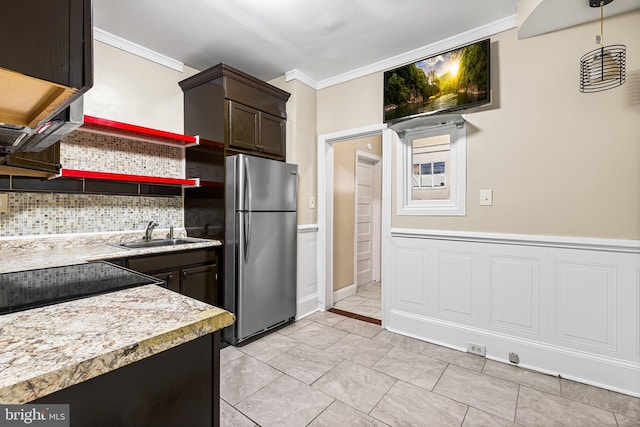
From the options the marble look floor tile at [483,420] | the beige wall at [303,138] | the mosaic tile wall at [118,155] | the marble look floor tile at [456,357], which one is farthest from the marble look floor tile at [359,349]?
the mosaic tile wall at [118,155]

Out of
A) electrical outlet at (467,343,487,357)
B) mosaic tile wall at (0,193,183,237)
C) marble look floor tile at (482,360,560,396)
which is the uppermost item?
mosaic tile wall at (0,193,183,237)

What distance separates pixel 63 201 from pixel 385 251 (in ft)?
9.04

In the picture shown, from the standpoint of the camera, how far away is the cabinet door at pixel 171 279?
2.35m

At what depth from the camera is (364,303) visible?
12.9ft

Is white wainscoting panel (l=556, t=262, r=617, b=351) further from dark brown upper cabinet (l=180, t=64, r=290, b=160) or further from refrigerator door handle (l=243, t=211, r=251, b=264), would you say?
dark brown upper cabinet (l=180, t=64, r=290, b=160)

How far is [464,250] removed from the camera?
8.54 feet

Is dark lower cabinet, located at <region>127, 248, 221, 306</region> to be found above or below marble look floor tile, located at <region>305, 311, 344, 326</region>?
above

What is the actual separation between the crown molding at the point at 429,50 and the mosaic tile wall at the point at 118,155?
6.18 feet

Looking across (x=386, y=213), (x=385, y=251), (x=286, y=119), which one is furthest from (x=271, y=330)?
Answer: (x=286, y=119)

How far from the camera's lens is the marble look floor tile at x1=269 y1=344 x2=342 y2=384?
2.21m

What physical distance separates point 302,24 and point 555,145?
2.13m

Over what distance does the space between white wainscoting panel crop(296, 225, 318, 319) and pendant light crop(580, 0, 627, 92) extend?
2.59 m

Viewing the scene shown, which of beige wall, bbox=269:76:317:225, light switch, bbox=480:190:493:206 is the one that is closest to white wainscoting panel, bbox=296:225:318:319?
beige wall, bbox=269:76:317:225

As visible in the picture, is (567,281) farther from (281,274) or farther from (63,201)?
(63,201)
